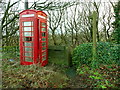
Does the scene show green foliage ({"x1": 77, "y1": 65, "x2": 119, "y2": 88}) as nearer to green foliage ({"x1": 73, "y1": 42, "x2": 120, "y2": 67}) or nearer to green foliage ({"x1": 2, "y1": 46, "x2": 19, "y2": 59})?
green foliage ({"x1": 73, "y1": 42, "x2": 120, "y2": 67})

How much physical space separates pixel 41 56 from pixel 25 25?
1603mm

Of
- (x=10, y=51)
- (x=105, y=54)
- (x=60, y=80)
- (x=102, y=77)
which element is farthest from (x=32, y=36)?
(x=102, y=77)

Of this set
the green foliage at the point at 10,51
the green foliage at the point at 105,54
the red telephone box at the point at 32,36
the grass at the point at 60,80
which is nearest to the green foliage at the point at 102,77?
the grass at the point at 60,80

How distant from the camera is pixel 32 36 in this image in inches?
174

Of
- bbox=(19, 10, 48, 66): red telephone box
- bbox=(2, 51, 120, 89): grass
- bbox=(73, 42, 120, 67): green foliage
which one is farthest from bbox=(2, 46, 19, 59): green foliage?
bbox=(73, 42, 120, 67): green foliage

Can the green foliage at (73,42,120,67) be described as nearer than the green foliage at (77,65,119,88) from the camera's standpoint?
No

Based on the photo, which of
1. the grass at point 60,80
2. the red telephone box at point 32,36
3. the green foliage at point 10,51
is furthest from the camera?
the green foliage at point 10,51

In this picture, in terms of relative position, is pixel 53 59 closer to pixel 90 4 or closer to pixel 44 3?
pixel 44 3

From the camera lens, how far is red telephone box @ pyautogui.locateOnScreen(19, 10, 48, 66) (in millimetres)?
4324

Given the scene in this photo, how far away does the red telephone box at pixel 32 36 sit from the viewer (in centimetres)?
432

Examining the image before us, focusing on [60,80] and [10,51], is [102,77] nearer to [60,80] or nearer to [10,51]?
[60,80]

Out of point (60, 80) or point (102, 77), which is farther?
point (60, 80)

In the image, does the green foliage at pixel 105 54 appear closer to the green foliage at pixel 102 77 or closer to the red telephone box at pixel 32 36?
the green foliage at pixel 102 77

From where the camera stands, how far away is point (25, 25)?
4.46m
